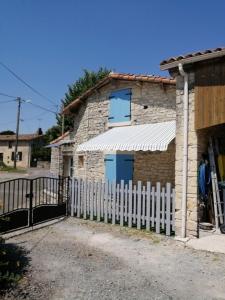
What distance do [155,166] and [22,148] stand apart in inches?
2244

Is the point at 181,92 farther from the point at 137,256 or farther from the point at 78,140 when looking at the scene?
the point at 78,140

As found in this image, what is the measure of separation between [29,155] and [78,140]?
49694 mm

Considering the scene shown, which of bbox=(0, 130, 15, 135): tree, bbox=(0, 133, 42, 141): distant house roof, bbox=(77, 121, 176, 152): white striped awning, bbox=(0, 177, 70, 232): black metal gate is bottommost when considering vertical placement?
bbox=(0, 177, 70, 232): black metal gate

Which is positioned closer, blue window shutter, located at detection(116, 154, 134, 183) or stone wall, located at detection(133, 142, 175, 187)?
stone wall, located at detection(133, 142, 175, 187)

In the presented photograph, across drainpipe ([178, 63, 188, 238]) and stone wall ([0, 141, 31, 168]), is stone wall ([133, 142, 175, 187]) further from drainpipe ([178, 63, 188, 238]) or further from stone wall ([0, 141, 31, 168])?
stone wall ([0, 141, 31, 168])

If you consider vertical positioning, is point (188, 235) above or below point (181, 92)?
below

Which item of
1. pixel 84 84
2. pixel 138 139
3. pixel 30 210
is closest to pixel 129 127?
pixel 138 139

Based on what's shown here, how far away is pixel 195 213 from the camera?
9.19 meters

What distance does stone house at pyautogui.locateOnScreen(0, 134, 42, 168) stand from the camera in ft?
219

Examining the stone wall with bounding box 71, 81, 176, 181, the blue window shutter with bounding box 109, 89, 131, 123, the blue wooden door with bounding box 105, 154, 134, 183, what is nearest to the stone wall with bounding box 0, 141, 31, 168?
the stone wall with bounding box 71, 81, 176, 181

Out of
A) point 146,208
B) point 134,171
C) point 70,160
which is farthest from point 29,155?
point 146,208

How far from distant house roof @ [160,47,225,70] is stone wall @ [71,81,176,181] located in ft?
14.6

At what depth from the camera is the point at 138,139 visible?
12.0 meters

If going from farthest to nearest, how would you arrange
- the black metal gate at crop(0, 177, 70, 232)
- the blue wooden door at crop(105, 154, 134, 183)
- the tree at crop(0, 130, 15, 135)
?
the tree at crop(0, 130, 15, 135) → the blue wooden door at crop(105, 154, 134, 183) → the black metal gate at crop(0, 177, 70, 232)
